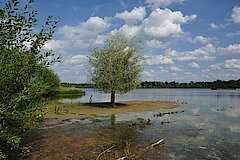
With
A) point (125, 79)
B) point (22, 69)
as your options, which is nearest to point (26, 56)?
point (22, 69)

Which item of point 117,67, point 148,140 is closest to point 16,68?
point 148,140

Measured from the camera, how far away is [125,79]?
4431 cm

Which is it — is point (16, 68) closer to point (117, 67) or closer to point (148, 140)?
point (148, 140)

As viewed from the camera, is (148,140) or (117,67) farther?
(117,67)

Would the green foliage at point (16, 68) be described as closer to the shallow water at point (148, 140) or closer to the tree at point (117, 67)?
the shallow water at point (148, 140)

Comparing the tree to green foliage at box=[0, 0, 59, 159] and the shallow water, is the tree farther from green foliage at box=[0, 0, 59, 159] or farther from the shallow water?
green foliage at box=[0, 0, 59, 159]

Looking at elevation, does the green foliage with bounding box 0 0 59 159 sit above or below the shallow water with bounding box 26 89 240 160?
above

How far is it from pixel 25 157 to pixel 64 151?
2.59 m

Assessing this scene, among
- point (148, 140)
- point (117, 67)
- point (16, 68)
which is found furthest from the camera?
point (117, 67)

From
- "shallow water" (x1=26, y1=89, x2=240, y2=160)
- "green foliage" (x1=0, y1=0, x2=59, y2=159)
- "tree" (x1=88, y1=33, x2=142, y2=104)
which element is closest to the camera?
"green foliage" (x1=0, y1=0, x2=59, y2=159)

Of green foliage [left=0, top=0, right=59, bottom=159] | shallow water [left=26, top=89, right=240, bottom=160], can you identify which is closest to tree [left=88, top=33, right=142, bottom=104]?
shallow water [left=26, top=89, right=240, bottom=160]

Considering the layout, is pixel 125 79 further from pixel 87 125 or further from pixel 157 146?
pixel 157 146

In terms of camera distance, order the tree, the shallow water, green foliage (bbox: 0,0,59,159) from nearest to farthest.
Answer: green foliage (bbox: 0,0,59,159), the shallow water, the tree

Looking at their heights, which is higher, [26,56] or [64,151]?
[26,56]
